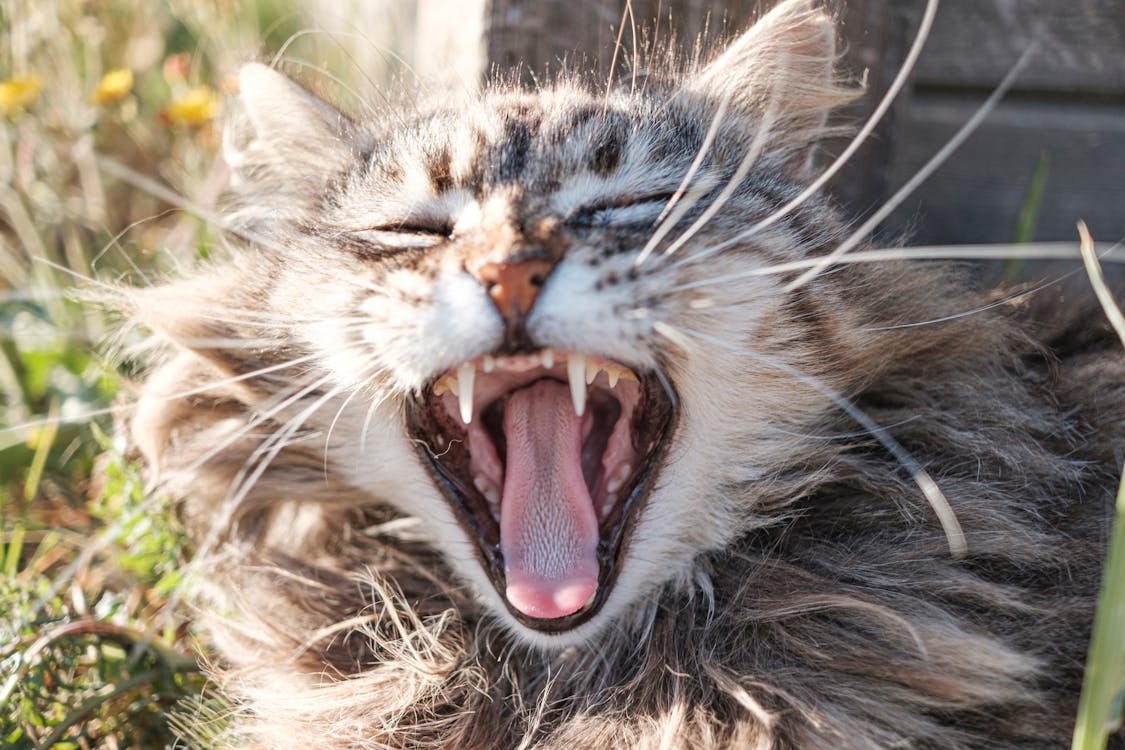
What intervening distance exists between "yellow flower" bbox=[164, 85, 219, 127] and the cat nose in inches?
74.7

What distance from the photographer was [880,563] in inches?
70.0

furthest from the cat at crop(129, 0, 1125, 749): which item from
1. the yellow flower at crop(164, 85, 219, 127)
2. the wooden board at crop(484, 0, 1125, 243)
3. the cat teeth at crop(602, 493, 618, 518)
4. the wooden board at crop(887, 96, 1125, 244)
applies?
the yellow flower at crop(164, 85, 219, 127)

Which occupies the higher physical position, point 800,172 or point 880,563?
point 800,172

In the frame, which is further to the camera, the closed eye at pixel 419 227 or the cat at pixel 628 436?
the closed eye at pixel 419 227

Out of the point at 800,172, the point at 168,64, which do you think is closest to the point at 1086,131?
the point at 800,172

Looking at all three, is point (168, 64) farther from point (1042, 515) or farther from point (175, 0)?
point (1042, 515)

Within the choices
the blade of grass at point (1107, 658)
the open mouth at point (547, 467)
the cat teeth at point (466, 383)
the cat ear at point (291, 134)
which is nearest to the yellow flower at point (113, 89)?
the cat ear at point (291, 134)

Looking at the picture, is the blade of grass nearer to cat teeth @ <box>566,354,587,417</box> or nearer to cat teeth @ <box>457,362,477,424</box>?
cat teeth @ <box>566,354,587,417</box>

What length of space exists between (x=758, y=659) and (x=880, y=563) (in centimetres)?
27

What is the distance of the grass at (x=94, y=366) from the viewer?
6.34ft

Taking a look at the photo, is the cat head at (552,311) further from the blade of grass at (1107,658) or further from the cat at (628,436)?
the blade of grass at (1107,658)

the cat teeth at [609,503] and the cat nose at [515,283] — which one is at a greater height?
the cat nose at [515,283]

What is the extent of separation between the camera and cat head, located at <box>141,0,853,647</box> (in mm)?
1592

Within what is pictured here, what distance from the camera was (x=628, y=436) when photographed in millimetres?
1893
